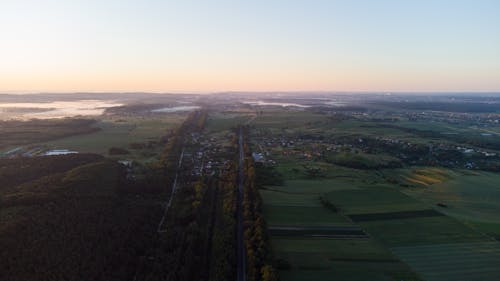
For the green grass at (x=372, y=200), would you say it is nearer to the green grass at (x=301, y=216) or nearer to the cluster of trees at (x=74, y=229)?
the green grass at (x=301, y=216)

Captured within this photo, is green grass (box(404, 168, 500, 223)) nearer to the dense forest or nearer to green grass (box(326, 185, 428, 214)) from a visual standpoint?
green grass (box(326, 185, 428, 214))

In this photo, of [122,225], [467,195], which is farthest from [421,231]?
[122,225]

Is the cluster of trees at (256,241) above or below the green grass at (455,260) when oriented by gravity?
above

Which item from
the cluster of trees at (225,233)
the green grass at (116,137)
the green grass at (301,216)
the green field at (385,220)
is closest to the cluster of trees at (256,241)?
the cluster of trees at (225,233)

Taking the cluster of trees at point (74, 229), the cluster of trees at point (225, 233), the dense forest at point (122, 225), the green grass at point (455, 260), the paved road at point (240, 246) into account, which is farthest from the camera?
the paved road at point (240, 246)

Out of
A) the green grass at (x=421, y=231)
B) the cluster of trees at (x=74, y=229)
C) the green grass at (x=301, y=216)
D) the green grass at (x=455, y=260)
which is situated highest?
the cluster of trees at (x=74, y=229)

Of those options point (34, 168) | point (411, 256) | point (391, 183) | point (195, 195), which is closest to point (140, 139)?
point (34, 168)

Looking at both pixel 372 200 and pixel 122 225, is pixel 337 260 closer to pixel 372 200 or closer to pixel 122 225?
pixel 372 200

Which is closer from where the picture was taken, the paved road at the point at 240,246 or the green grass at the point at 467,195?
the paved road at the point at 240,246
